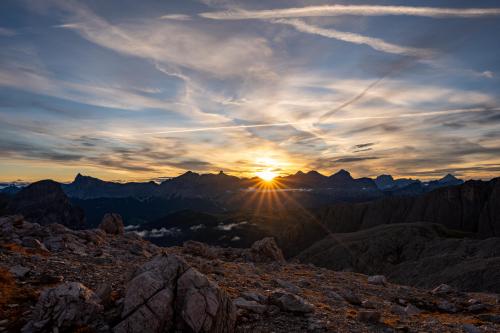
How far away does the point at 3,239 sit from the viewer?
3475 cm

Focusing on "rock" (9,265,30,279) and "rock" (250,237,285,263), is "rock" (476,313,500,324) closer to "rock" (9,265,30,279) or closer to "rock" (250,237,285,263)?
"rock" (250,237,285,263)

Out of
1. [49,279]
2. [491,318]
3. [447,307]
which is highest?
[49,279]

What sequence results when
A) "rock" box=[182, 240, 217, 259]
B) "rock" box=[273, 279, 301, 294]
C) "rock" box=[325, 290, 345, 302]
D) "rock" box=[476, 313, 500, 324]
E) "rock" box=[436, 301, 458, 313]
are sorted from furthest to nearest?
"rock" box=[182, 240, 217, 259] < "rock" box=[436, 301, 458, 313] < "rock" box=[273, 279, 301, 294] < "rock" box=[325, 290, 345, 302] < "rock" box=[476, 313, 500, 324]

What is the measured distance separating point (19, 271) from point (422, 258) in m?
158

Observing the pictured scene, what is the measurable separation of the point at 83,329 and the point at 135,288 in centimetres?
281

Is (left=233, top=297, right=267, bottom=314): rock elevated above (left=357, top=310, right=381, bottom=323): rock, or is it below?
above

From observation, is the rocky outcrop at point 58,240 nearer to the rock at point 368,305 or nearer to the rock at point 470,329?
the rock at point 368,305

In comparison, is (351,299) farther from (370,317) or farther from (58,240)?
(58,240)

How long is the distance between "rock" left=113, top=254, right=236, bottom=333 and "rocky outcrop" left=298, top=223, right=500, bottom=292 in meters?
35.2

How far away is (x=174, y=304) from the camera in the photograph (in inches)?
670

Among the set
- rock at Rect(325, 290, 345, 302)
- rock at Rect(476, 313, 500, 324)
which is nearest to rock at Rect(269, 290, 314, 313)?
rock at Rect(325, 290, 345, 302)

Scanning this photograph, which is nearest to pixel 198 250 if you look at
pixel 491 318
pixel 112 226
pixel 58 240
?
pixel 112 226

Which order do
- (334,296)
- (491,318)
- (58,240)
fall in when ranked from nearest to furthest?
(491,318)
(334,296)
(58,240)

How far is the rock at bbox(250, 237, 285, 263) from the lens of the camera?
2378 inches
